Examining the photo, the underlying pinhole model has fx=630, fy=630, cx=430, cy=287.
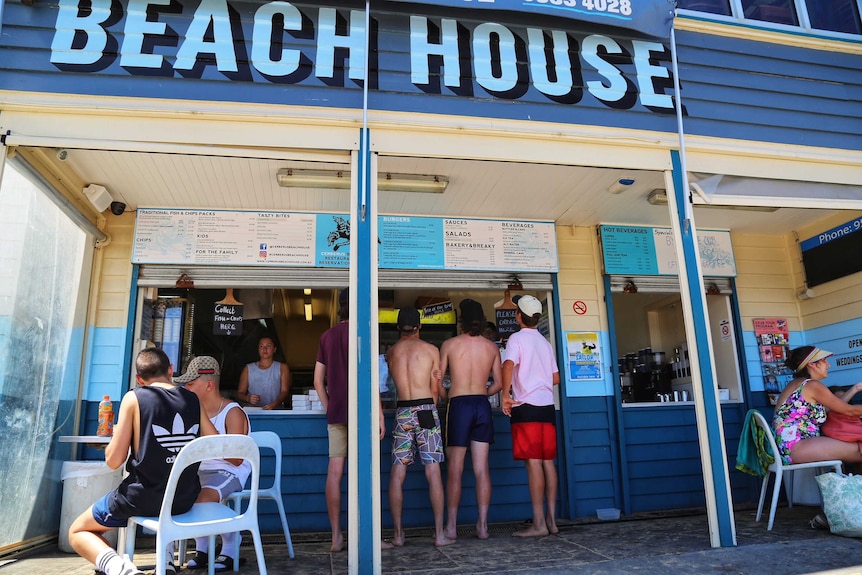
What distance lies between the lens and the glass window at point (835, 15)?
4.93 m

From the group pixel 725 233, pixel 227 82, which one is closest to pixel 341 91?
pixel 227 82

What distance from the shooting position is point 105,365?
4.81 meters

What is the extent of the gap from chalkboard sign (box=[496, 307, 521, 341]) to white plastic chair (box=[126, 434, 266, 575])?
3.17 m

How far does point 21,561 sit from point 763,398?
231 inches

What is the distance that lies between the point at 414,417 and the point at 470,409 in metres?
0.41

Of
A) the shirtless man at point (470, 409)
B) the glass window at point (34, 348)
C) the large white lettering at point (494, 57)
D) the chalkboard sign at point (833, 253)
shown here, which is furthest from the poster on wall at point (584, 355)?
the glass window at point (34, 348)

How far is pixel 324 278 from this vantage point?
203 inches

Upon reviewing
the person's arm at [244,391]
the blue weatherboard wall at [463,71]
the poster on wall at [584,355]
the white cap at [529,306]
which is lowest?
the person's arm at [244,391]

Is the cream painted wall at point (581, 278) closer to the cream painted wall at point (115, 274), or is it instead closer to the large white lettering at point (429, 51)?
the large white lettering at point (429, 51)

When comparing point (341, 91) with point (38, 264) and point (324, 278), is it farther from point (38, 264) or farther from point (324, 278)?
point (38, 264)

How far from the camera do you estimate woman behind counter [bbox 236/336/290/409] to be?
5.42 meters

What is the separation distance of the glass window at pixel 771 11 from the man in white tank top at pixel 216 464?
4.61 metres

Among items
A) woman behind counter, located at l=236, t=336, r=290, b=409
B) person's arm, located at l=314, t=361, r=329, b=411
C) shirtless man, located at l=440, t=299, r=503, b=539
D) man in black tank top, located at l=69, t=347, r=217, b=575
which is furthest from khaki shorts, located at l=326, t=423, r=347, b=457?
man in black tank top, located at l=69, t=347, r=217, b=575

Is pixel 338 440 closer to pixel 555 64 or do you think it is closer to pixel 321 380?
pixel 321 380
